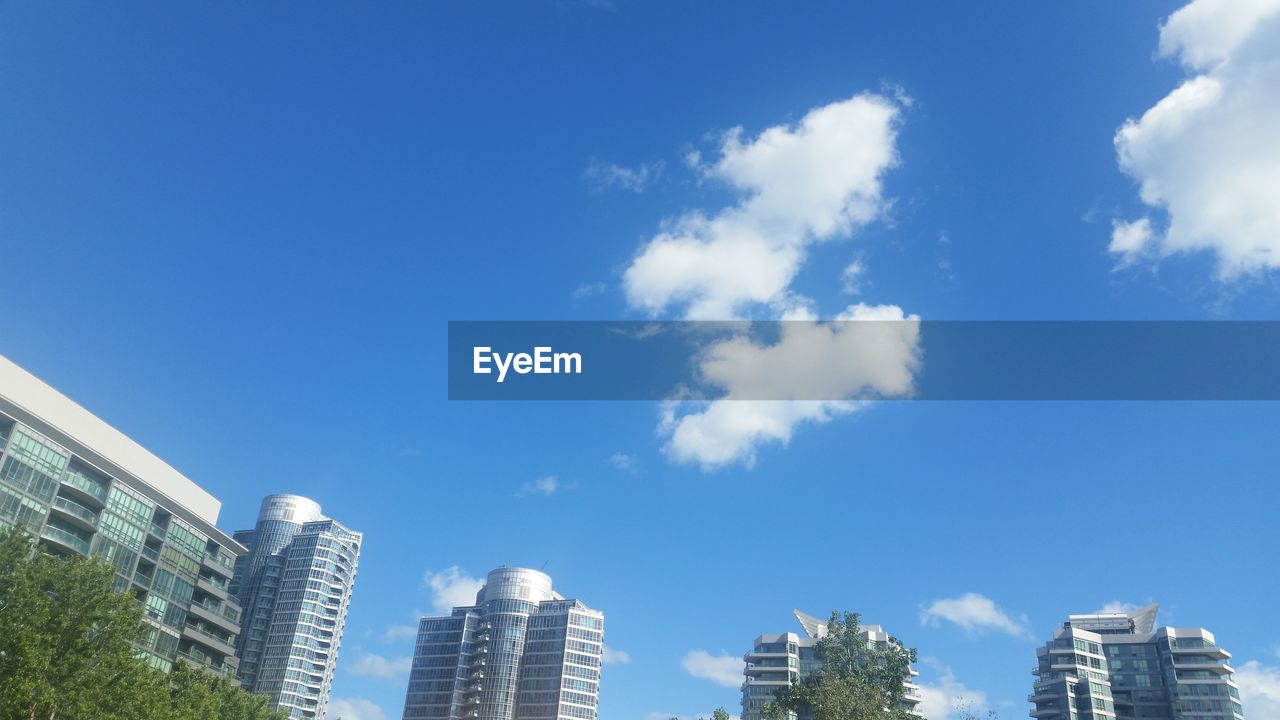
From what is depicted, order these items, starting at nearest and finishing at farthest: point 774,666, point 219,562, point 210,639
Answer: point 210,639, point 219,562, point 774,666

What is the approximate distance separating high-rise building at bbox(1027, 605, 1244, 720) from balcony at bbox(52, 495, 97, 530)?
5265 inches

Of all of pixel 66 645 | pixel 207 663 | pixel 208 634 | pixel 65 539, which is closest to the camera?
pixel 66 645

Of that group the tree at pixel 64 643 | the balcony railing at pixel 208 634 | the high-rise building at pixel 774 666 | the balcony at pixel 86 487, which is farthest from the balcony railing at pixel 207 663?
the high-rise building at pixel 774 666

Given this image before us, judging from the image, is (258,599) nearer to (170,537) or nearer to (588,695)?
(588,695)

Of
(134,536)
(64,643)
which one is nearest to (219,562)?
(134,536)

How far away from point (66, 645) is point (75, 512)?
30.9m

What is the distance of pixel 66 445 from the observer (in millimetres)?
75062

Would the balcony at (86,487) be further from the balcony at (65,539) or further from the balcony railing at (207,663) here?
the balcony railing at (207,663)

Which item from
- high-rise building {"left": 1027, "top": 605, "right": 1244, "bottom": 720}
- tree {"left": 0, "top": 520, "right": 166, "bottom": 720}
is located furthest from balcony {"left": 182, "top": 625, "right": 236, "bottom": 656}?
high-rise building {"left": 1027, "top": 605, "right": 1244, "bottom": 720}

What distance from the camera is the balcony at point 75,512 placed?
73.7 m

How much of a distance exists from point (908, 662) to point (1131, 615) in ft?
287

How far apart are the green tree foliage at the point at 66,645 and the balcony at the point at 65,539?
22801 mm

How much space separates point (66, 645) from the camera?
48.5 metres

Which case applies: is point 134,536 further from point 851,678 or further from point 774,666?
point 774,666
